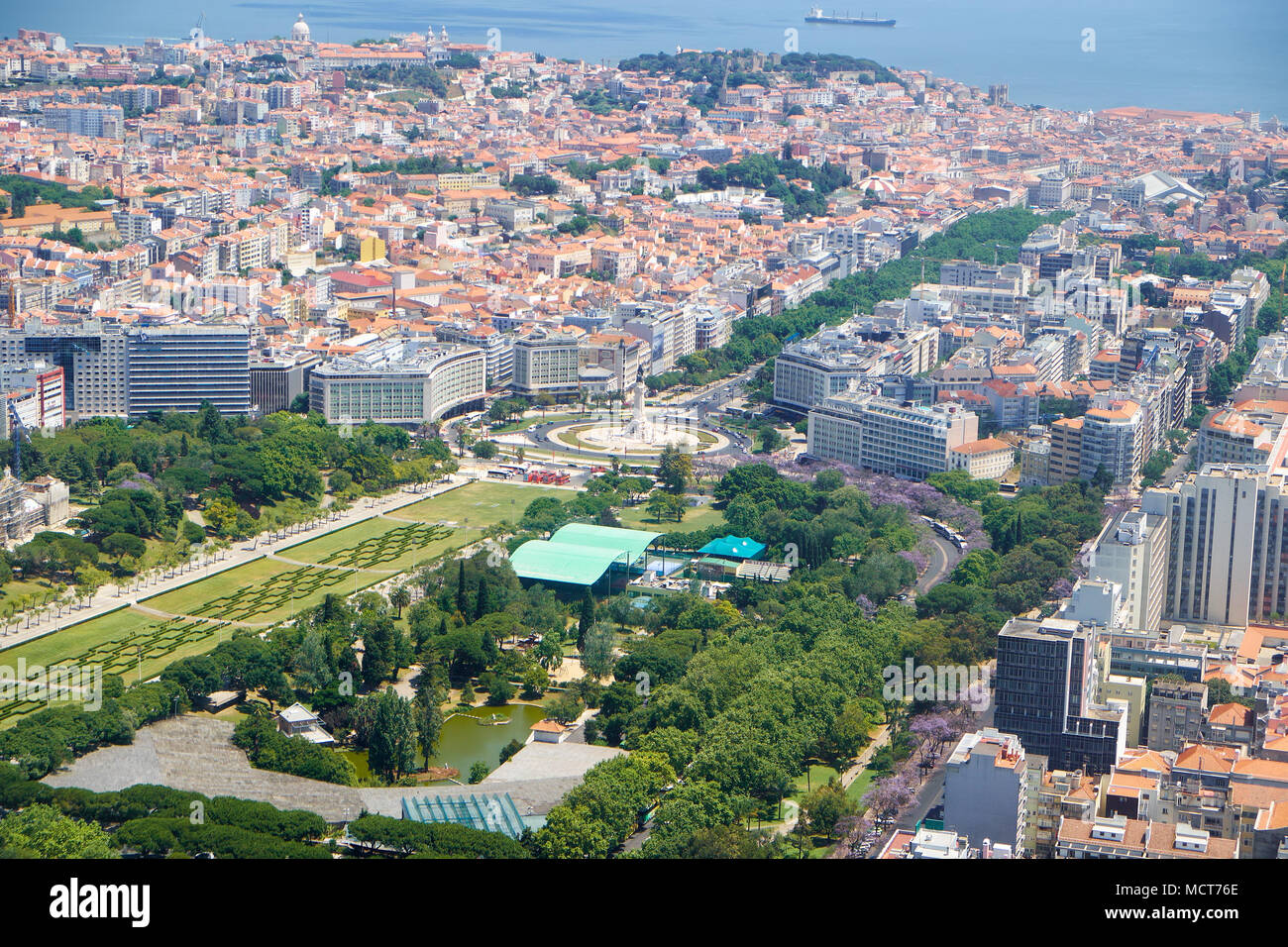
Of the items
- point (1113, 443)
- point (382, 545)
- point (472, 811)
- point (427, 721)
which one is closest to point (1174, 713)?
point (472, 811)

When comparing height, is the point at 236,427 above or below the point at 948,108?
below

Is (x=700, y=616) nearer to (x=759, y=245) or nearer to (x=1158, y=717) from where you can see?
(x=1158, y=717)

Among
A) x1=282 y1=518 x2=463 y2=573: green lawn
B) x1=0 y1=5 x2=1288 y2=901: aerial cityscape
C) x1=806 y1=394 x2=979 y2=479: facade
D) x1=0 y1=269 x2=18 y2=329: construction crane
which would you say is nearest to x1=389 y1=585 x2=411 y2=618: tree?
x1=0 y1=5 x2=1288 y2=901: aerial cityscape

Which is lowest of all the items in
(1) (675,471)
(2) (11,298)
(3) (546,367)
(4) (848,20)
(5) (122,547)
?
(5) (122,547)

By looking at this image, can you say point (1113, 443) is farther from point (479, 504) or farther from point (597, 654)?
point (597, 654)

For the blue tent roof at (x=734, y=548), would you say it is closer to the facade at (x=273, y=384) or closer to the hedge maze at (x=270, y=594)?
the hedge maze at (x=270, y=594)

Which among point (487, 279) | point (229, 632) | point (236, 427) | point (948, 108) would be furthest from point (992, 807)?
point (948, 108)
